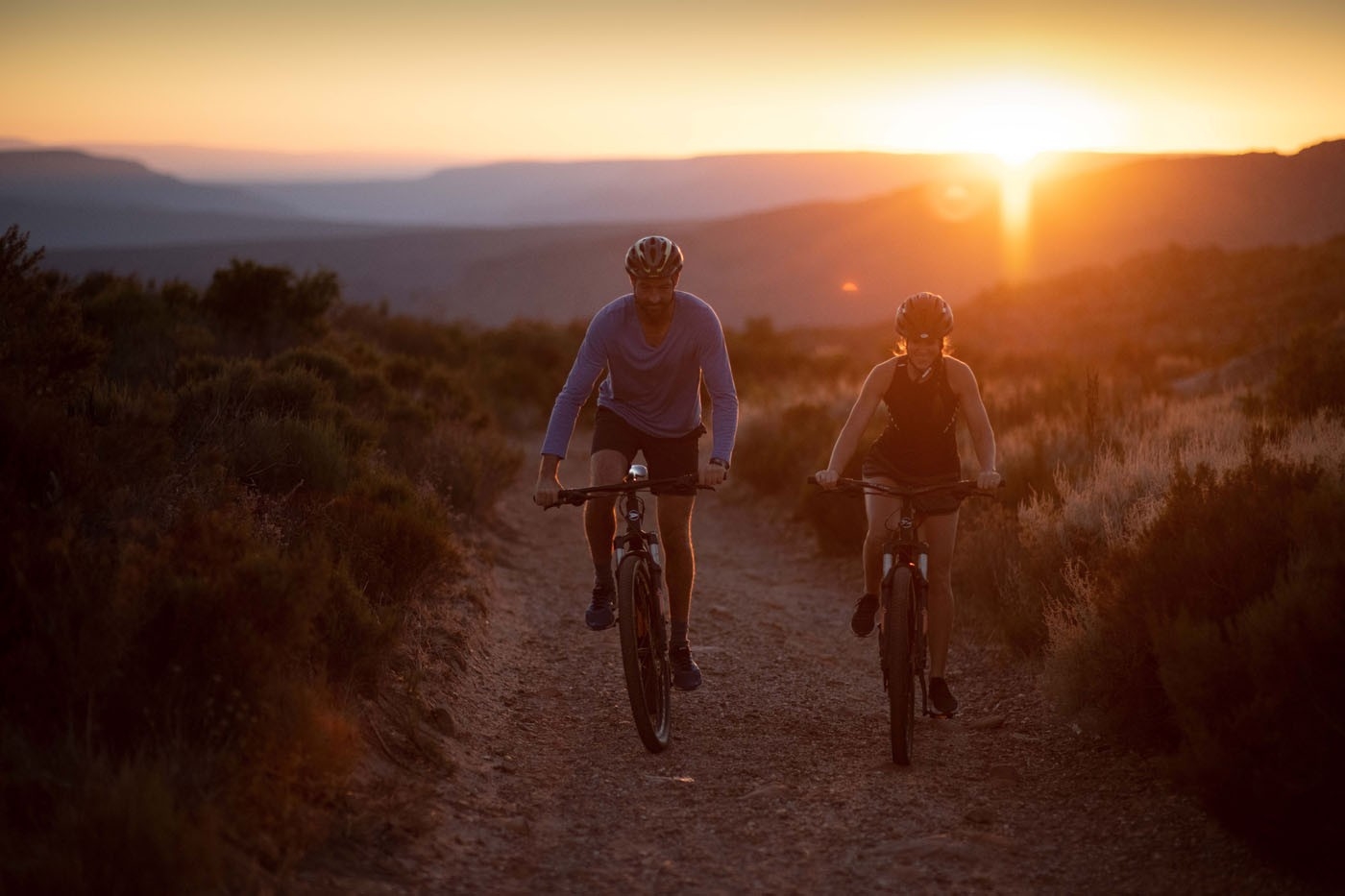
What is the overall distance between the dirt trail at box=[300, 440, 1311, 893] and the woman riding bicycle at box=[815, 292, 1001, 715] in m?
0.78

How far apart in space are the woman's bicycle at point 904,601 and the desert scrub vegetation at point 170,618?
2494 millimetres

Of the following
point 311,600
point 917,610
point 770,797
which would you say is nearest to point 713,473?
point 917,610

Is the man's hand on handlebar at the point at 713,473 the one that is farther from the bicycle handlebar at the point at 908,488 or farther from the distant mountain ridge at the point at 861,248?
the distant mountain ridge at the point at 861,248

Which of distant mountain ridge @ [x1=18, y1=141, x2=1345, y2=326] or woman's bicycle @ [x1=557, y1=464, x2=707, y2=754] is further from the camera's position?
distant mountain ridge @ [x1=18, y1=141, x2=1345, y2=326]

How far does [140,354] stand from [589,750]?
8.59 meters

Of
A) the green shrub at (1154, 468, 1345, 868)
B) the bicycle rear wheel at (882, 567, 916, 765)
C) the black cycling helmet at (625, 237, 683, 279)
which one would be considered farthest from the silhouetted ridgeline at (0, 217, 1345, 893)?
the black cycling helmet at (625, 237, 683, 279)

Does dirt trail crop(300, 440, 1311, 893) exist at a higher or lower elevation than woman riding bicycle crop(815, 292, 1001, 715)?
lower

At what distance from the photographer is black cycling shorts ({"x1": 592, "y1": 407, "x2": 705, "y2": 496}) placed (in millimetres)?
5609

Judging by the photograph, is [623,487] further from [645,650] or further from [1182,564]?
[1182,564]

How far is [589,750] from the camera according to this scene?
18.7 ft

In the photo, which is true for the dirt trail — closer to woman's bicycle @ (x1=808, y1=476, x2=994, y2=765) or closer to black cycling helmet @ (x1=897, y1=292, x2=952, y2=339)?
woman's bicycle @ (x1=808, y1=476, x2=994, y2=765)

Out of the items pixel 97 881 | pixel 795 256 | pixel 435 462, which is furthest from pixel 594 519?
pixel 795 256

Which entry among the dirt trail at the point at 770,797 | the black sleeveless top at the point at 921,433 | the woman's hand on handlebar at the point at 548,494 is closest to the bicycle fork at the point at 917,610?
the black sleeveless top at the point at 921,433

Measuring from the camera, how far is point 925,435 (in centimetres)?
561
